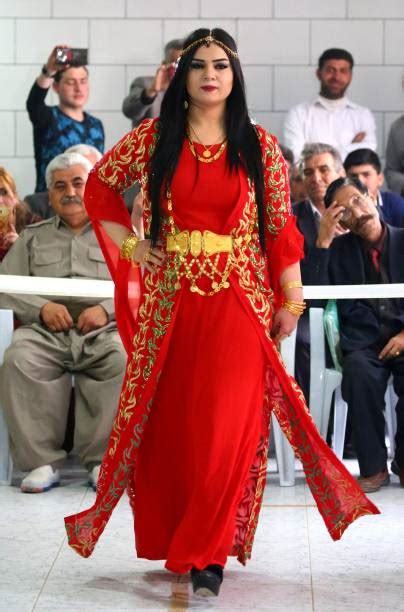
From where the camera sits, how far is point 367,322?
561 cm

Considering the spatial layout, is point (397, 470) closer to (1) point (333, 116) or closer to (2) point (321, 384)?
(2) point (321, 384)

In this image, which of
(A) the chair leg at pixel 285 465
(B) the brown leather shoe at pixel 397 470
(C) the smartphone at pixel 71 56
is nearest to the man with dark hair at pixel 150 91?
(C) the smartphone at pixel 71 56

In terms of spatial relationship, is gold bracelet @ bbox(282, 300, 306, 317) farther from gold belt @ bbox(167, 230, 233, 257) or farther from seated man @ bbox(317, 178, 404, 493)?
seated man @ bbox(317, 178, 404, 493)

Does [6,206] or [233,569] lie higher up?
[6,206]

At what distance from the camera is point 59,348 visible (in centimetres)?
561

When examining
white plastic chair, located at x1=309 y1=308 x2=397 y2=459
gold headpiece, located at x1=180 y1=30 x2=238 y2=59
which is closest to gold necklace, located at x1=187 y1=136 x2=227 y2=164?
gold headpiece, located at x1=180 y1=30 x2=238 y2=59

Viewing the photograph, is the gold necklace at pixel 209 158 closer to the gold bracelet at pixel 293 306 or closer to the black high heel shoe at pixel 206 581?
the gold bracelet at pixel 293 306

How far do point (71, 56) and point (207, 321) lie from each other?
4044 mm

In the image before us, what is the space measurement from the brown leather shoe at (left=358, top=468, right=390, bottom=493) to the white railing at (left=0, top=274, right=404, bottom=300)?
654 mm

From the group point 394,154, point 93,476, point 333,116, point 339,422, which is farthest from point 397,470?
point 333,116

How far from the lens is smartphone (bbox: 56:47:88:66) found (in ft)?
24.7

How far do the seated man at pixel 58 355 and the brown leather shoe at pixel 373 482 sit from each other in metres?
0.96

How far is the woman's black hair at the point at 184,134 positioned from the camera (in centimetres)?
393

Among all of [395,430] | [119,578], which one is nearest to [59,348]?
[395,430]
